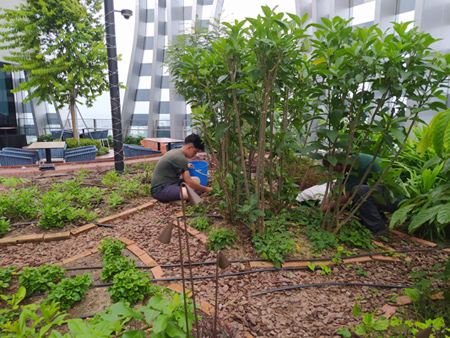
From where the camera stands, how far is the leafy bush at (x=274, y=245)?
6.85 ft

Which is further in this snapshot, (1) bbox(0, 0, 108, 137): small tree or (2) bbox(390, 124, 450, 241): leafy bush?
(1) bbox(0, 0, 108, 137): small tree

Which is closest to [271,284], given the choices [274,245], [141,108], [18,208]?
[274,245]

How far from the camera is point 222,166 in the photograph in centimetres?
266

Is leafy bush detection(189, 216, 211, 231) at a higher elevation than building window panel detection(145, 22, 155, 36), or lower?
lower

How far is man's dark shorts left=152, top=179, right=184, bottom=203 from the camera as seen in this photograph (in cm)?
318

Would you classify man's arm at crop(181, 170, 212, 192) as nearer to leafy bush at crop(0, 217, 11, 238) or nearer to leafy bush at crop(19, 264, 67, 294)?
leafy bush at crop(19, 264, 67, 294)

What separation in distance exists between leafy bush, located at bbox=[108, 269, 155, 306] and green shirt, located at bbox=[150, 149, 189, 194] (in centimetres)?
164

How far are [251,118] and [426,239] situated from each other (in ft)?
6.66

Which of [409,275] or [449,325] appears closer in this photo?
[449,325]

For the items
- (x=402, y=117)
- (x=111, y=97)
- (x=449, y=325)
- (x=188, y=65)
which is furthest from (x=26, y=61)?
(x=449, y=325)

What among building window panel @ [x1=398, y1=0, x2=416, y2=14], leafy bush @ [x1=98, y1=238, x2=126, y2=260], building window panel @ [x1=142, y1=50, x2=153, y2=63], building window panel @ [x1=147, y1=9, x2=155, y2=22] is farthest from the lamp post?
building window panel @ [x1=147, y1=9, x2=155, y2=22]

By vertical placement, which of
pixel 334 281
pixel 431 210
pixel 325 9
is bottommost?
pixel 334 281

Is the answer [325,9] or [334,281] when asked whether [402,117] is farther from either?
[325,9]

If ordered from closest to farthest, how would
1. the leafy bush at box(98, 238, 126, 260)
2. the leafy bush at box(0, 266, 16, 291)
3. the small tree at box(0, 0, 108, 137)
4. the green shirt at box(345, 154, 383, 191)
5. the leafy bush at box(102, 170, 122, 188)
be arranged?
the leafy bush at box(0, 266, 16, 291)
the leafy bush at box(98, 238, 126, 260)
the green shirt at box(345, 154, 383, 191)
the leafy bush at box(102, 170, 122, 188)
the small tree at box(0, 0, 108, 137)
